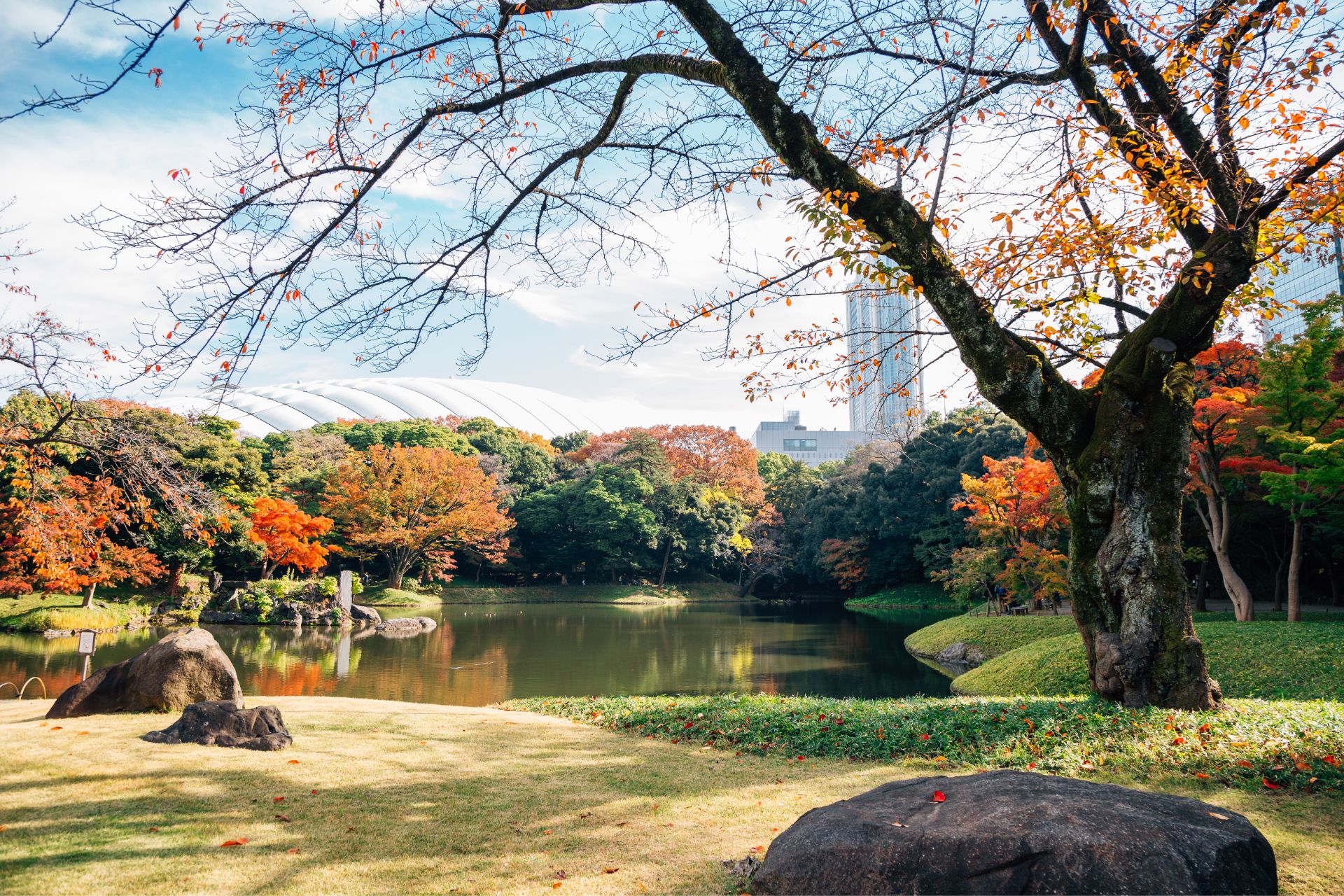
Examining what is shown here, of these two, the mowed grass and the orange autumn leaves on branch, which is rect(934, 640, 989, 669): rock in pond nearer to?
the orange autumn leaves on branch

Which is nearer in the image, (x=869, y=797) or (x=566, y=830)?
(x=869, y=797)

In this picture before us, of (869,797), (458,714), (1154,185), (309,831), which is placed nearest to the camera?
(869,797)

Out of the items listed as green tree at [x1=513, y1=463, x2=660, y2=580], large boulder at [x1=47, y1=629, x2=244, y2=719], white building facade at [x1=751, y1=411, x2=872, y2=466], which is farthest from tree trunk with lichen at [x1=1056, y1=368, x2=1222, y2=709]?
white building facade at [x1=751, y1=411, x2=872, y2=466]

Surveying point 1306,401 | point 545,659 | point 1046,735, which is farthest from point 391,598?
point 1306,401

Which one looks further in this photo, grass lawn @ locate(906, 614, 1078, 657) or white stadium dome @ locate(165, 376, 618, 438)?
white stadium dome @ locate(165, 376, 618, 438)

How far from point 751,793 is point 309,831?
2.19 m

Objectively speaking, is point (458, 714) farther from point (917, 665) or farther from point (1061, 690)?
point (917, 665)

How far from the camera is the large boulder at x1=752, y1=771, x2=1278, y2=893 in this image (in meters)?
2.02

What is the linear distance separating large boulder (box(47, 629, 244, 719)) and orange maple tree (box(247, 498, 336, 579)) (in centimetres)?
1500

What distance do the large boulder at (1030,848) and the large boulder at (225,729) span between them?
3.86 meters

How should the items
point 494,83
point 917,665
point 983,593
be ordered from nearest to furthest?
1. point 494,83
2. point 917,665
3. point 983,593

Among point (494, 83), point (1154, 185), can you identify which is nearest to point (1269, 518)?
point (1154, 185)

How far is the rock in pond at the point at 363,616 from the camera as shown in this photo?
1948cm

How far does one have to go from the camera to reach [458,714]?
6961 mm
